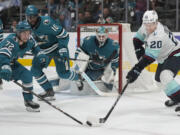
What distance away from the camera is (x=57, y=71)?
4578mm

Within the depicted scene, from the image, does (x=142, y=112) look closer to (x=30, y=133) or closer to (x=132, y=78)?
(x=132, y=78)

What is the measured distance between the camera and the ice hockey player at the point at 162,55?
136 inches

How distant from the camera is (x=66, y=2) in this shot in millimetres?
8320

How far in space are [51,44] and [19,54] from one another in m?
0.92

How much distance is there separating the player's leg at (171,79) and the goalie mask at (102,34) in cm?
116

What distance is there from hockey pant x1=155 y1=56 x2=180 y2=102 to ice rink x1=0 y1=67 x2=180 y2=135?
0.58 feet

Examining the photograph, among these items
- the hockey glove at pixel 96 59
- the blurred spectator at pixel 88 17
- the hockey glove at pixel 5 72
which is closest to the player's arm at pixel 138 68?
the hockey glove at pixel 5 72

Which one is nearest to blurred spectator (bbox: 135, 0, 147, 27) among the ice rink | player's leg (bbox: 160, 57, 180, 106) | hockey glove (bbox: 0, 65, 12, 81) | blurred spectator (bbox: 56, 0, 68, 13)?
blurred spectator (bbox: 56, 0, 68, 13)

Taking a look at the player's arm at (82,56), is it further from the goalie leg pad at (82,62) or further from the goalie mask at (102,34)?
the goalie mask at (102,34)

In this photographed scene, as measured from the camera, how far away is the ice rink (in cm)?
297

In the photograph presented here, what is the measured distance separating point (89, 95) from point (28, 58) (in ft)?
11.1

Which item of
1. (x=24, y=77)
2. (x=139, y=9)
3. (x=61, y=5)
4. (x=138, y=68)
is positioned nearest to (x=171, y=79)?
(x=138, y=68)

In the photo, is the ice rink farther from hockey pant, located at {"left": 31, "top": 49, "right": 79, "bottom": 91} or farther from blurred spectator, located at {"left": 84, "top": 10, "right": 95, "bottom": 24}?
blurred spectator, located at {"left": 84, "top": 10, "right": 95, "bottom": 24}

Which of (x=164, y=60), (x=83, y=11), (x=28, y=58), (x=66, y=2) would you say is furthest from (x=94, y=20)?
(x=164, y=60)
